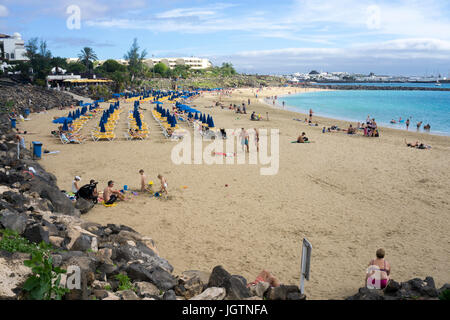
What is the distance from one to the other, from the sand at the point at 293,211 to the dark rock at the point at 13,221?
2477mm

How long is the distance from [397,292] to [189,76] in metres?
93.0

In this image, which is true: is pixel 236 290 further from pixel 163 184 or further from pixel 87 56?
pixel 87 56

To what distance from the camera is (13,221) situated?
16.6 feet

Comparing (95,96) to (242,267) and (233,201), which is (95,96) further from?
(242,267)

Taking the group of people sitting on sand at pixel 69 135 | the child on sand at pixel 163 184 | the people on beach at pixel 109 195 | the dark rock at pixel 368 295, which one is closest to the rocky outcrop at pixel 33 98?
the group of people sitting on sand at pixel 69 135

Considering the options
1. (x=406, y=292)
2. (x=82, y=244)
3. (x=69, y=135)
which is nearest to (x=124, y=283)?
(x=82, y=244)

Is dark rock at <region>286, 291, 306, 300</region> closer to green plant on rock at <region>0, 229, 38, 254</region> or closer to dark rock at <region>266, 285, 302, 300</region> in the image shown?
dark rock at <region>266, 285, 302, 300</region>

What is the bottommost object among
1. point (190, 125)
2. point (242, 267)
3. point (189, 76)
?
point (242, 267)

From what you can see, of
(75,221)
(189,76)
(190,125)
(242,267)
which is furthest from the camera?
(189,76)

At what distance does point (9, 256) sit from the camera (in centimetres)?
411

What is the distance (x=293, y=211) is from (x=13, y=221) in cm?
618

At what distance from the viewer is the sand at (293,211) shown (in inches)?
243

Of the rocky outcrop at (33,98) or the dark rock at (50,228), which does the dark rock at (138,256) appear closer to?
the dark rock at (50,228)

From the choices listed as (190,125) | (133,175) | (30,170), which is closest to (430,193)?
(133,175)
